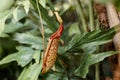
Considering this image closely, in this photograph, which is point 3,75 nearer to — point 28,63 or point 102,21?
point 28,63

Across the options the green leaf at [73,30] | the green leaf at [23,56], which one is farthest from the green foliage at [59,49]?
the green leaf at [73,30]

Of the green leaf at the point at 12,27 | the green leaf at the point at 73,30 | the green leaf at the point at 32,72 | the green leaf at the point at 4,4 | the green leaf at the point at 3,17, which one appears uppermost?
the green leaf at the point at 4,4

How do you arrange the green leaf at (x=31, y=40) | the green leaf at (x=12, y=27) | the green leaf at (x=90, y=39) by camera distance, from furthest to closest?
the green leaf at (x=12, y=27), the green leaf at (x=31, y=40), the green leaf at (x=90, y=39)

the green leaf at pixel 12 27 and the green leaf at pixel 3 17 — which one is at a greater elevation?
the green leaf at pixel 3 17

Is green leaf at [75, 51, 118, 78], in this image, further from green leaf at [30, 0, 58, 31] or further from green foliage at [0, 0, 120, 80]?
green leaf at [30, 0, 58, 31]

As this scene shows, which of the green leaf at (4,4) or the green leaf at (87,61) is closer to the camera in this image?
the green leaf at (87,61)

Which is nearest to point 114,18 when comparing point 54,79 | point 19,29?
point 54,79

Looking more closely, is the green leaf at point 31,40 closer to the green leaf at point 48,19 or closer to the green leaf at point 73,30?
the green leaf at point 48,19

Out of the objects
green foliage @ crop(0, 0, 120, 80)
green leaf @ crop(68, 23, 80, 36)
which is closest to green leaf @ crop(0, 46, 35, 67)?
green foliage @ crop(0, 0, 120, 80)

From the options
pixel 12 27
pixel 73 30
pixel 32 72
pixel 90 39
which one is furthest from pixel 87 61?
pixel 12 27

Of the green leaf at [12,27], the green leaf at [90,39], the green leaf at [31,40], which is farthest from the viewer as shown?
the green leaf at [12,27]
